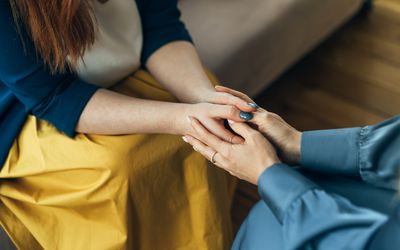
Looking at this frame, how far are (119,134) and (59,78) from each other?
172 millimetres

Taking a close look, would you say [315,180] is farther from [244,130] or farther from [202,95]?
[202,95]

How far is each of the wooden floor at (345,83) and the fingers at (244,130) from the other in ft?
1.97

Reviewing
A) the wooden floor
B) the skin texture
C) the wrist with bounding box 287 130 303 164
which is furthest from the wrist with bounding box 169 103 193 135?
the wooden floor

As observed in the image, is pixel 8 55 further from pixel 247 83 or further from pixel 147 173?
pixel 247 83

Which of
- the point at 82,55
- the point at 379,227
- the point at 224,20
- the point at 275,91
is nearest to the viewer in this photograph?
the point at 379,227

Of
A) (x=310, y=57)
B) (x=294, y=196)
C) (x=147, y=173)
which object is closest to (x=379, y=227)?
(x=294, y=196)

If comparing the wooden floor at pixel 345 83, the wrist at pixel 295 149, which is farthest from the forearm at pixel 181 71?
the wooden floor at pixel 345 83

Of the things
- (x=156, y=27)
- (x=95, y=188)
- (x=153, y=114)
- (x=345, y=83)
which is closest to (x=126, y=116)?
(x=153, y=114)

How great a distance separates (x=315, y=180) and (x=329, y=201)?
0.15 m

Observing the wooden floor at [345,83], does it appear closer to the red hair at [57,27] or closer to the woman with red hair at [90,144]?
the woman with red hair at [90,144]

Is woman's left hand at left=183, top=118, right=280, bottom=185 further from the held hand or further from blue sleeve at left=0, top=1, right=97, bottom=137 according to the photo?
blue sleeve at left=0, top=1, right=97, bottom=137

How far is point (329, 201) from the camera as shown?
2.57 ft

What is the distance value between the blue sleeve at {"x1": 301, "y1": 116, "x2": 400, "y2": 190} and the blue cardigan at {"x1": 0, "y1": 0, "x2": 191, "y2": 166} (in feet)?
1.57

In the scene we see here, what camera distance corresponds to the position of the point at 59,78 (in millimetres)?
1051
